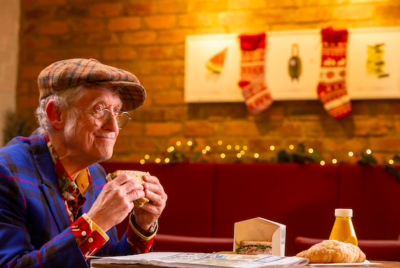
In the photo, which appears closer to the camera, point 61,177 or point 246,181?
point 61,177

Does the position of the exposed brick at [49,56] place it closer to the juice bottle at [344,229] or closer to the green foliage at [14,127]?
the green foliage at [14,127]

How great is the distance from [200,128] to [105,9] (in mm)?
1469

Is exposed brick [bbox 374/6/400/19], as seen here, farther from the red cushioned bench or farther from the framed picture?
the red cushioned bench

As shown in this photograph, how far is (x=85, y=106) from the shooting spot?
1.56 meters

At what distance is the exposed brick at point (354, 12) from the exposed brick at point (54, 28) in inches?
97.7

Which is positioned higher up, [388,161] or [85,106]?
[85,106]

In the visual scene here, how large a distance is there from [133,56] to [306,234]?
2.21 metres

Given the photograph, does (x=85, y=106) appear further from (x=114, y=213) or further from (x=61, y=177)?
(x=114, y=213)

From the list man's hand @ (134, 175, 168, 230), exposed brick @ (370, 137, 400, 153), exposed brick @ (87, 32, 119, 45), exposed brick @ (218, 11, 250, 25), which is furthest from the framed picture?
man's hand @ (134, 175, 168, 230)

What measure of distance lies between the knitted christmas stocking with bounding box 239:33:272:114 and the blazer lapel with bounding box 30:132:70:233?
2.62m

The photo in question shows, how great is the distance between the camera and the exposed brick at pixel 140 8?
4441mm

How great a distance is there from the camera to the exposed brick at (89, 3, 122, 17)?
178 inches

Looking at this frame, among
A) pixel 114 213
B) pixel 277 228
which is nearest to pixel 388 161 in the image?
pixel 277 228

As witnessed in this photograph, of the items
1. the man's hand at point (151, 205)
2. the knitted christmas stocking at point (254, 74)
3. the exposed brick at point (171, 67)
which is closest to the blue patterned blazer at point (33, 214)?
the man's hand at point (151, 205)
